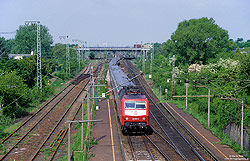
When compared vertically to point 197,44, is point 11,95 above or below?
below

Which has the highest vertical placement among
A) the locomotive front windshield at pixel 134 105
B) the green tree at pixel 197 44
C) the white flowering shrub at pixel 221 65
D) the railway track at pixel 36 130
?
the green tree at pixel 197 44

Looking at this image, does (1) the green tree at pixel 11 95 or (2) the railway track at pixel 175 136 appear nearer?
(2) the railway track at pixel 175 136

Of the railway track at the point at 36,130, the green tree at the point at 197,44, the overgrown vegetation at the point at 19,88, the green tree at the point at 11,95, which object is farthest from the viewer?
the green tree at the point at 197,44

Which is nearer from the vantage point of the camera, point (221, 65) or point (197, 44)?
point (221, 65)

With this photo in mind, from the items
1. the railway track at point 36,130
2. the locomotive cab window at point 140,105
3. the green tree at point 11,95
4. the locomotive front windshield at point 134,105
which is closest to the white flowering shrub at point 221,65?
the railway track at point 36,130

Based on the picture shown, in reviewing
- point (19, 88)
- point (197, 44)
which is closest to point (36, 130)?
point (19, 88)

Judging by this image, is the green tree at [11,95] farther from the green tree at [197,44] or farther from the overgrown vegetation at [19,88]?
the green tree at [197,44]

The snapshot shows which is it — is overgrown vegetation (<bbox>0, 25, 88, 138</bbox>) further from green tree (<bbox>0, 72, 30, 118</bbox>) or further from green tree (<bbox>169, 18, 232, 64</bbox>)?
green tree (<bbox>169, 18, 232, 64</bbox>)

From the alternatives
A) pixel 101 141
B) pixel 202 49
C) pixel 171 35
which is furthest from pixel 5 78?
pixel 171 35

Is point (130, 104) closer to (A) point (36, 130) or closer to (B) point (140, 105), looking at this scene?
(B) point (140, 105)

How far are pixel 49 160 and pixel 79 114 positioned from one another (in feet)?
53.8

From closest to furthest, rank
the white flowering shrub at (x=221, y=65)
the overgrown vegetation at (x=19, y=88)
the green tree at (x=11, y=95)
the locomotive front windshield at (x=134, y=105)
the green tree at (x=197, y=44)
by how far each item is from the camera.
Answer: the locomotive front windshield at (x=134, y=105) < the overgrown vegetation at (x=19, y=88) < the green tree at (x=11, y=95) < the white flowering shrub at (x=221, y=65) < the green tree at (x=197, y=44)

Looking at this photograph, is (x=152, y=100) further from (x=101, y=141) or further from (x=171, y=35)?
(x=171, y=35)

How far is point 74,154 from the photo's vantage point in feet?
74.8
